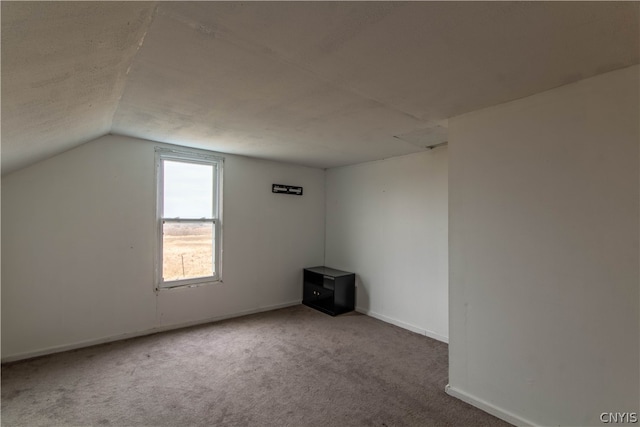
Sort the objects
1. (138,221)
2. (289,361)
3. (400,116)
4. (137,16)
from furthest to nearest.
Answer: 1. (138,221)
2. (289,361)
3. (400,116)
4. (137,16)

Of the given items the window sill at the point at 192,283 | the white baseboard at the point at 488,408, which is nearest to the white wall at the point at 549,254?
the white baseboard at the point at 488,408

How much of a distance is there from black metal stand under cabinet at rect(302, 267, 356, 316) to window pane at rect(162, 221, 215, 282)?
1.52 metres

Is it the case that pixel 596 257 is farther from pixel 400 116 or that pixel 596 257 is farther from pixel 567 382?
pixel 400 116

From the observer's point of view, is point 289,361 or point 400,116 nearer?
point 400,116

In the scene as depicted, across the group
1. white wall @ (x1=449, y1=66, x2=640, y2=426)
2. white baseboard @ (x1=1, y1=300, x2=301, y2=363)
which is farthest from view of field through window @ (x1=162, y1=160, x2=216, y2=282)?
white wall @ (x1=449, y1=66, x2=640, y2=426)

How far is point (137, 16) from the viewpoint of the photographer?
1202mm

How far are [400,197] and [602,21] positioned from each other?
9.22ft

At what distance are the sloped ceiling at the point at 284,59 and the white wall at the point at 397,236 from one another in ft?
4.30

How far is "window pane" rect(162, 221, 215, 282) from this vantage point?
12.1ft

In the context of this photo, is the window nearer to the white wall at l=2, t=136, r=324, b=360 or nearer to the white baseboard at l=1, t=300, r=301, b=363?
the white wall at l=2, t=136, r=324, b=360

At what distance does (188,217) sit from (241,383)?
2.18 m

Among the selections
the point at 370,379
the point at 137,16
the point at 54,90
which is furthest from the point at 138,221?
the point at 370,379

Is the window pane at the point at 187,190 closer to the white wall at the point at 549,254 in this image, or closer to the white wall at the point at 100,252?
the white wall at the point at 100,252

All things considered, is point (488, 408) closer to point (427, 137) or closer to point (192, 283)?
point (427, 137)
